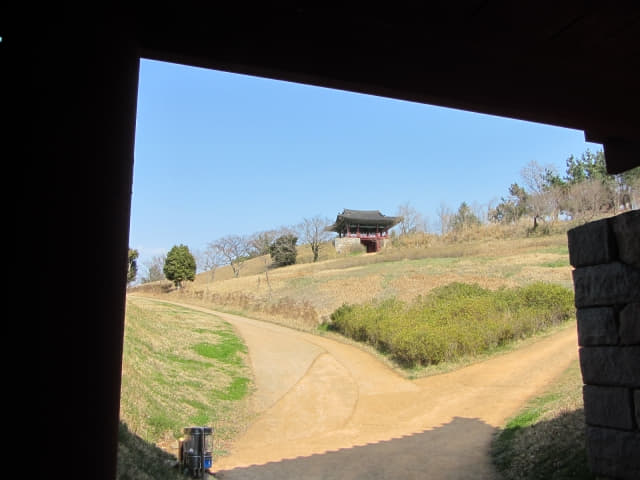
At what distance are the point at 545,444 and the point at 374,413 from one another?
17.1ft

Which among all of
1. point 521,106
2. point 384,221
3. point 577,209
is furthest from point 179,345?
point 384,221

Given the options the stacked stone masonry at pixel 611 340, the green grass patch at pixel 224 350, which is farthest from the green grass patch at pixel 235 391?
the stacked stone masonry at pixel 611 340

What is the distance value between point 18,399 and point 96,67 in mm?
1017

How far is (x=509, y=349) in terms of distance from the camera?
14594 mm

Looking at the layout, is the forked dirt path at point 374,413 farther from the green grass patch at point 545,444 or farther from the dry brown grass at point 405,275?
the dry brown grass at point 405,275

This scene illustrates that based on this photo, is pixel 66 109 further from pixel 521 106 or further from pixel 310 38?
pixel 521 106

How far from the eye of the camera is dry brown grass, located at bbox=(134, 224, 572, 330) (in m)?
24.3

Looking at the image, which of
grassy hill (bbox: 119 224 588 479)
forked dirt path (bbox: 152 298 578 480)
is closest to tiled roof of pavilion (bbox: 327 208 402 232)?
grassy hill (bbox: 119 224 588 479)

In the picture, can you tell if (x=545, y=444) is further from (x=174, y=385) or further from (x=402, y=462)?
(x=174, y=385)

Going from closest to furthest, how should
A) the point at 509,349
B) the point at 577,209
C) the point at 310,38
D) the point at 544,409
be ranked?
the point at 310,38 < the point at 544,409 < the point at 509,349 < the point at 577,209

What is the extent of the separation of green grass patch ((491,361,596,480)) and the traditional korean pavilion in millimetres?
42501

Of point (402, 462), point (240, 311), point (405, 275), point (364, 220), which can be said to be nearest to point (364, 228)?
point (364, 220)

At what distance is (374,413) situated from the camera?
11023 millimetres

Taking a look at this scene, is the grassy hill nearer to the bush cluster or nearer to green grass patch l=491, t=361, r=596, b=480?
the bush cluster
